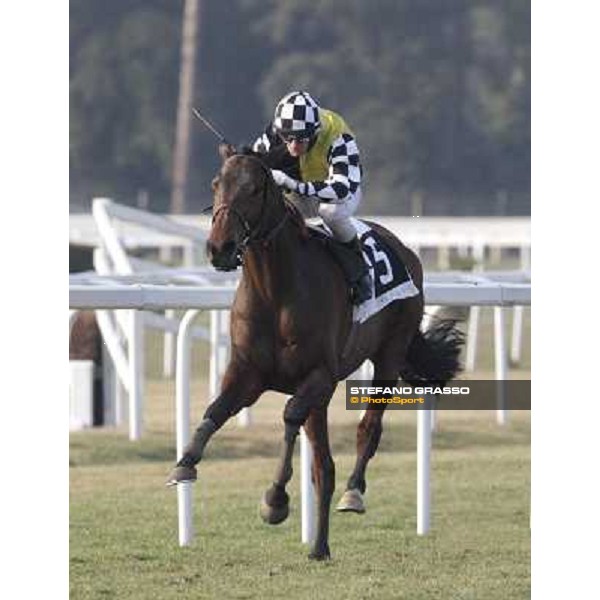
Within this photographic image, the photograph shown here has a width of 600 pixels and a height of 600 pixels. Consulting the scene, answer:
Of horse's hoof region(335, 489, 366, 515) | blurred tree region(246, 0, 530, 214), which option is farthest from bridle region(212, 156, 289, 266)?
blurred tree region(246, 0, 530, 214)

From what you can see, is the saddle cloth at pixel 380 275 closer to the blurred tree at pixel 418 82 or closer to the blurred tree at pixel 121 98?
the blurred tree at pixel 418 82

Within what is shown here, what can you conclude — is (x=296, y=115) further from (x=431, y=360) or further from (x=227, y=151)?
(x=431, y=360)

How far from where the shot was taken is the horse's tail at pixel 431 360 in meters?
8.67

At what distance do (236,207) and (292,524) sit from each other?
228cm

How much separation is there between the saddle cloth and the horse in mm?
167

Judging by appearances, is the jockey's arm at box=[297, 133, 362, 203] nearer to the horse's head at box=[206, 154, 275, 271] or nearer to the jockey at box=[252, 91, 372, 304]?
the jockey at box=[252, 91, 372, 304]

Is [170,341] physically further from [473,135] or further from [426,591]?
[473,135]

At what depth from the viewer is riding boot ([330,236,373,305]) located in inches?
302

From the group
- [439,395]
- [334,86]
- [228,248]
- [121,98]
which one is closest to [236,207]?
[228,248]

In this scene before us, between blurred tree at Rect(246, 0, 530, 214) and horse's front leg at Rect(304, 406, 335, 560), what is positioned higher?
blurred tree at Rect(246, 0, 530, 214)

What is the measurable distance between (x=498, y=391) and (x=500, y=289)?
3.85m

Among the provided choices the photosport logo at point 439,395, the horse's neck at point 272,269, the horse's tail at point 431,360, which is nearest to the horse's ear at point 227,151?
the horse's neck at point 272,269

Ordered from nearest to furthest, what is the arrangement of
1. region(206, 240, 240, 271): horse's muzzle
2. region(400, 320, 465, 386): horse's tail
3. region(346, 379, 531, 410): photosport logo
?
region(206, 240, 240, 271): horse's muzzle
region(346, 379, 531, 410): photosport logo
region(400, 320, 465, 386): horse's tail
